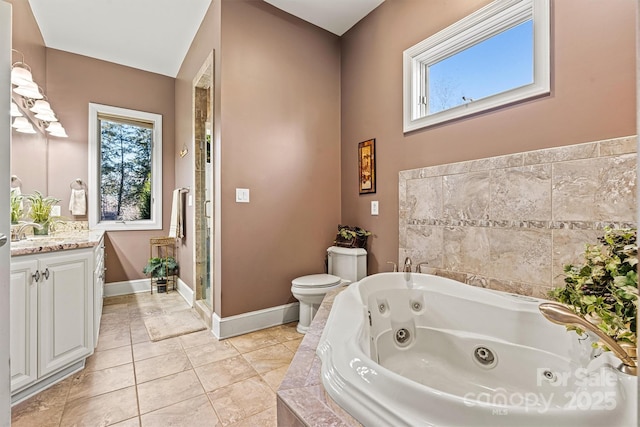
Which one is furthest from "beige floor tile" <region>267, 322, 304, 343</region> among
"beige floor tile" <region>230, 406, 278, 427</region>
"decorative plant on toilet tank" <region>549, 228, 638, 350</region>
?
"decorative plant on toilet tank" <region>549, 228, 638, 350</region>

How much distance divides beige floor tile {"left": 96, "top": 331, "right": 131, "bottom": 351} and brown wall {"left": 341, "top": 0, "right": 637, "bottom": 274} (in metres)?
2.16

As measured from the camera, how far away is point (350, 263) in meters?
2.69

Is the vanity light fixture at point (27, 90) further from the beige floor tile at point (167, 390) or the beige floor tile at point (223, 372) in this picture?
the beige floor tile at point (223, 372)

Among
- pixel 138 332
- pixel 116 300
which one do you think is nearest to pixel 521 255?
pixel 138 332

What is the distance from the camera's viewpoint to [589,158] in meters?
1.47

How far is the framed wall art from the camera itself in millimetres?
2682

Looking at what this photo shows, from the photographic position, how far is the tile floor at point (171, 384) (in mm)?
1471

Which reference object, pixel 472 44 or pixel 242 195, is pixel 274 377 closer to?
pixel 242 195

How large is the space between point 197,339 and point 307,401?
6.35 ft

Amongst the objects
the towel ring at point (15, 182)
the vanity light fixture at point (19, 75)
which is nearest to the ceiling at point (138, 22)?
the vanity light fixture at point (19, 75)

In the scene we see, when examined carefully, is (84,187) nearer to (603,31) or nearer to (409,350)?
(409,350)

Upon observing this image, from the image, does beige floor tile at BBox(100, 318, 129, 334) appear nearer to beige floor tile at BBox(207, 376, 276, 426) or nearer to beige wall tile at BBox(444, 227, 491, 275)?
beige floor tile at BBox(207, 376, 276, 426)

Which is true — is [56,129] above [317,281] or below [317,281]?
above

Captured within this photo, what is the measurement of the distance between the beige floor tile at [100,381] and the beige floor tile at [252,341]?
696 millimetres
